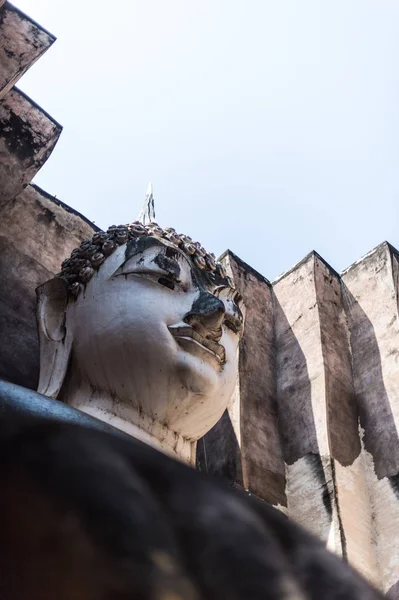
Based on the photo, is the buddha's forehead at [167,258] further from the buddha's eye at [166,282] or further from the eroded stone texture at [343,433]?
the eroded stone texture at [343,433]

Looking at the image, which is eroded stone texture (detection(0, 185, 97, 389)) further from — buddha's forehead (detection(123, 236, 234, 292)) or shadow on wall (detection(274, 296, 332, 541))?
shadow on wall (detection(274, 296, 332, 541))

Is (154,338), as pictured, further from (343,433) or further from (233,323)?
(343,433)

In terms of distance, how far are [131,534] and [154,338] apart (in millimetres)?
1935

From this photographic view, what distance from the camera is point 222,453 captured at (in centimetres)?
340

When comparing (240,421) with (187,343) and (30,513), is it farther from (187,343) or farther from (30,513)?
(30,513)

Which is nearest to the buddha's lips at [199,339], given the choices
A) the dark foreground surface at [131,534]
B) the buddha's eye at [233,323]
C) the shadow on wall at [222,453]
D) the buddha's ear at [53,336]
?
the buddha's eye at [233,323]

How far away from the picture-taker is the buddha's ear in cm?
289

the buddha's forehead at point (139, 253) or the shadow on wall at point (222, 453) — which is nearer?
the buddha's forehead at point (139, 253)

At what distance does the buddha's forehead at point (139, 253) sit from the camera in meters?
3.01

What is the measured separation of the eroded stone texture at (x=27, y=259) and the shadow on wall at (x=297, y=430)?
109cm

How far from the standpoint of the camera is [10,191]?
3.53 m

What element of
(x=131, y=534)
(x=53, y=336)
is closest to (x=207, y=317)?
(x=53, y=336)

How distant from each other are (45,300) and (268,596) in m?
2.41

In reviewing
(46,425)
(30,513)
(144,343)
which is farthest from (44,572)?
(144,343)
